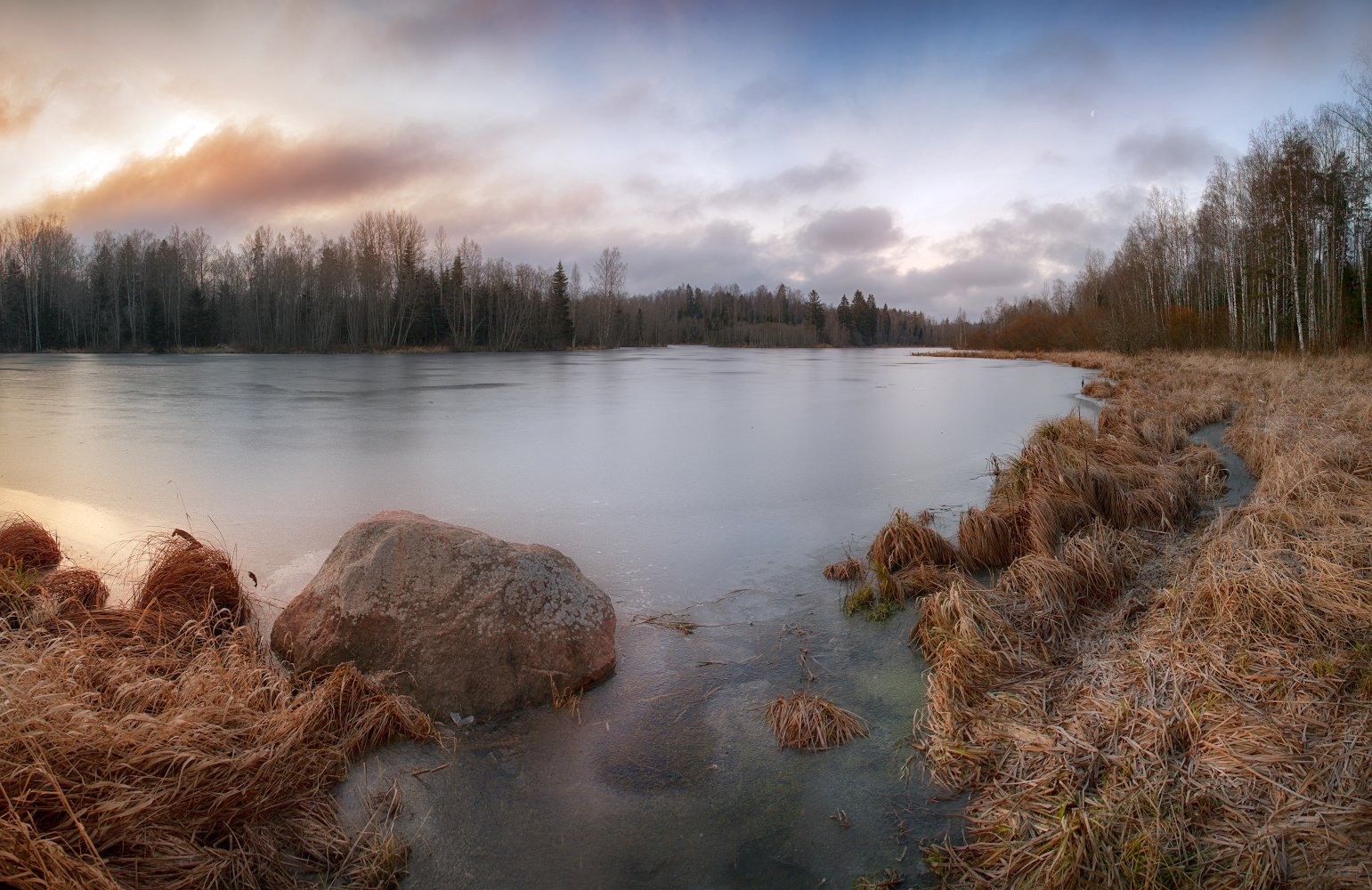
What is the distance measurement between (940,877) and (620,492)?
6.40m

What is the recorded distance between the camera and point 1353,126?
22766 millimetres

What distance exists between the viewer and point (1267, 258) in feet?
94.4

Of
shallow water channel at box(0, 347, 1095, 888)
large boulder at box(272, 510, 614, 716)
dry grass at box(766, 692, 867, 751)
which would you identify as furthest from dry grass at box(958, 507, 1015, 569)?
large boulder at box(272, 510, 614, 716)

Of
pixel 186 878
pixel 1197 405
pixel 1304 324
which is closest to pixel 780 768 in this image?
pixel 186 878

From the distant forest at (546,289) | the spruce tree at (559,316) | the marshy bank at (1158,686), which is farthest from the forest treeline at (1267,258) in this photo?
the spruce tree at (559,316)

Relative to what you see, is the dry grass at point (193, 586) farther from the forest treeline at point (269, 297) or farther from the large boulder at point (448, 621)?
the forest treeline at point (269, 297)

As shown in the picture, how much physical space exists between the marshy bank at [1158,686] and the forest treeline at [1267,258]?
991 inches

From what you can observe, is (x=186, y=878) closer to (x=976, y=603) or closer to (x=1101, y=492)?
(x=976, y=603)

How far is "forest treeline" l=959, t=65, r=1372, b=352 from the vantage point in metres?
24.8

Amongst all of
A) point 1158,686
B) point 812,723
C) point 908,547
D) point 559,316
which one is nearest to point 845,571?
point 908,547

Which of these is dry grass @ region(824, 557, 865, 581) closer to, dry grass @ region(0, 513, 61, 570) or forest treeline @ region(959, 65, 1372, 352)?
dry grass @ region(0, 513, 61, 570)

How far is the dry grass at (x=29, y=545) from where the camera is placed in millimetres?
5410

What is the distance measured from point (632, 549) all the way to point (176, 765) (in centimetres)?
405

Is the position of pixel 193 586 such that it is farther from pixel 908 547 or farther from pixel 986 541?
pixel 986 541
